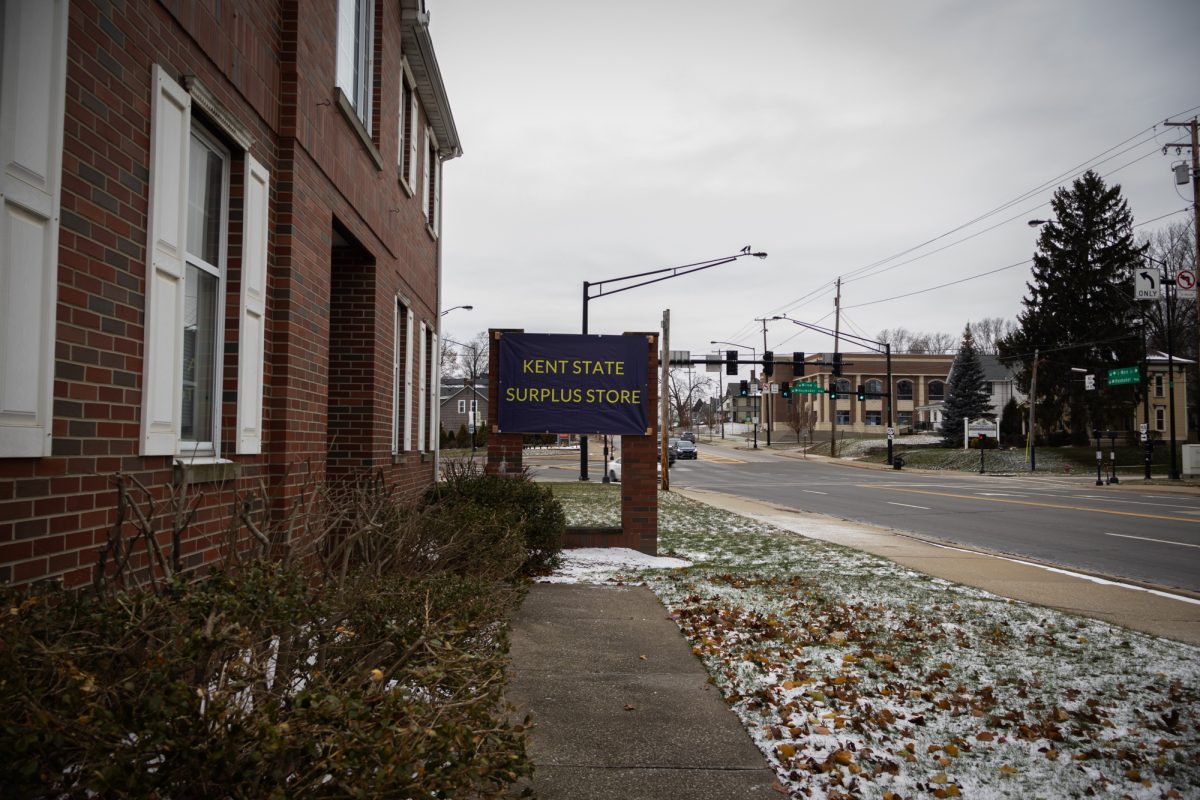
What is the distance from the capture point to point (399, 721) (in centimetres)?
216

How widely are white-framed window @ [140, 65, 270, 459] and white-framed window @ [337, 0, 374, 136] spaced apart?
248 centimetres

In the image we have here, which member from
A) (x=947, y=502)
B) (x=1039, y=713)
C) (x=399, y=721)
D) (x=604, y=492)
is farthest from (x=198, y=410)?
(x=947, y=502)

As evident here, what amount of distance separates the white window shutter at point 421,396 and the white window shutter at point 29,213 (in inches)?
325

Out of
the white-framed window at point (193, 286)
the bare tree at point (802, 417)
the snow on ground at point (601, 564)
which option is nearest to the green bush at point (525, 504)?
the snow on ground at point (601, 564)

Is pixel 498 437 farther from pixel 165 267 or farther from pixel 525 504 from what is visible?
pixel 165 267

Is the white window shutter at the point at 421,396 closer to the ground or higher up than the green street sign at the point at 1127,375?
closer to the ground

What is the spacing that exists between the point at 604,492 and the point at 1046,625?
15.9 metres

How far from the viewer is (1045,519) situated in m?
17.5

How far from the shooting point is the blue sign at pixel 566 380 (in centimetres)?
1055

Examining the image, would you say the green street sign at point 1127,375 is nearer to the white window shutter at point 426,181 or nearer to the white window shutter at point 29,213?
the white window shutter at point 426,181

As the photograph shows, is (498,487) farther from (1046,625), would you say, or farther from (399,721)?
(399,721)

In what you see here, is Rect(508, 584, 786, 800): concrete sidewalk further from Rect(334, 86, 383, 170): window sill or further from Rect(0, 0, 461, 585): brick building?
Rect(334, 86, 383, 170): window sill

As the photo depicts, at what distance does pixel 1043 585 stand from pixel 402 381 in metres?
8.11

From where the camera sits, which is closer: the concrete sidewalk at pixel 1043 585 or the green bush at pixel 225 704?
the green bush at pixel 225 704
